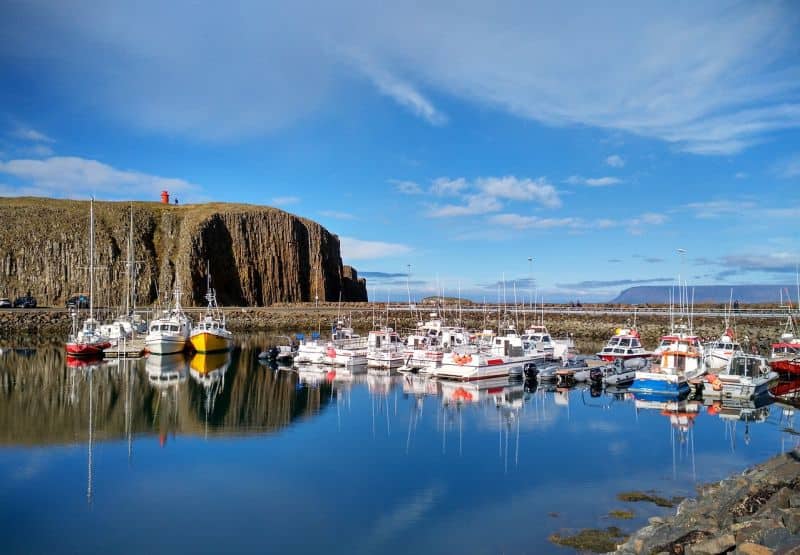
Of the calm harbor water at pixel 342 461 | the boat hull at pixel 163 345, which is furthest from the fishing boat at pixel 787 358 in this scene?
the boat hull at pixel 163 345

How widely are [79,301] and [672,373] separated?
9007cm

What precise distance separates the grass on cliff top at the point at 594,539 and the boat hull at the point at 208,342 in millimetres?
44607

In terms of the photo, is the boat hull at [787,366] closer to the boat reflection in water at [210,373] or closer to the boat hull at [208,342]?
the boat reflection in water at [210,373]

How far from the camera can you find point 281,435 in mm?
25266

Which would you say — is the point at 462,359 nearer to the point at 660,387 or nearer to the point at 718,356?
the point at 660,387

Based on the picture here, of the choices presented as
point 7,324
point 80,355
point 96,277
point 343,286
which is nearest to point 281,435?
point 80,355

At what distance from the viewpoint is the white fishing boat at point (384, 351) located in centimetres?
4469

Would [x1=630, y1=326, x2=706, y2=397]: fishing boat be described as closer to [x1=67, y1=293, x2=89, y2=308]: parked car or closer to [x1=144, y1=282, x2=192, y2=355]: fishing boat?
[x1=144, y1=282, x2=192, y2=355]: fishing boat

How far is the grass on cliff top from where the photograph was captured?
1334 centimetres

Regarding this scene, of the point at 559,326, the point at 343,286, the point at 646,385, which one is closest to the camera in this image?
the point at 646,385

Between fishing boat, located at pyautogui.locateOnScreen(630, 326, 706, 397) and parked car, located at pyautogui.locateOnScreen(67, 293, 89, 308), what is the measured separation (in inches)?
3484

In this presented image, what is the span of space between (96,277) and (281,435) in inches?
3834

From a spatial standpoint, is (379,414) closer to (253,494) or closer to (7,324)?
(253,494)

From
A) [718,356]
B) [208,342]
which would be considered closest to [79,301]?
[208,342]
